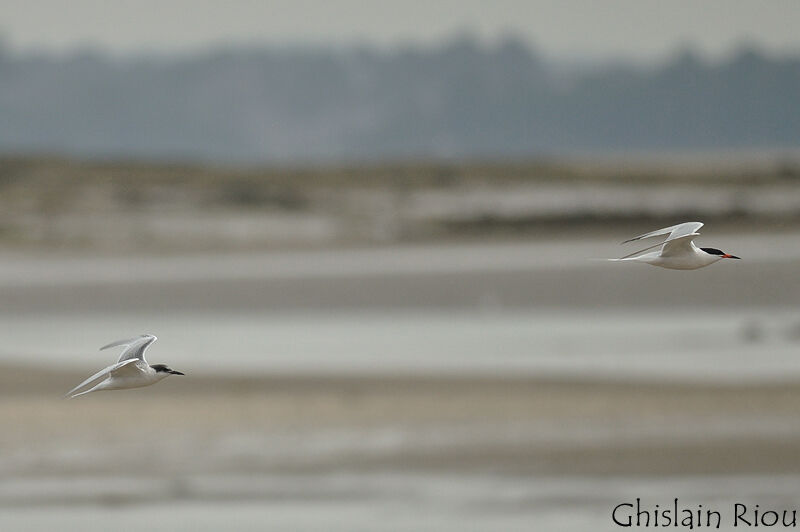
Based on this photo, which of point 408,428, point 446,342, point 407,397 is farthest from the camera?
point 446,342

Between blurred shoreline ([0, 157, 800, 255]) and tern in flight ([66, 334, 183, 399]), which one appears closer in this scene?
tern in flight ([66, 334, 183, 399])

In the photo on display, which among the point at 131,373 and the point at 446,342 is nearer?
the point at 131,373

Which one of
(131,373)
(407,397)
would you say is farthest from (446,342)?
(131,373)

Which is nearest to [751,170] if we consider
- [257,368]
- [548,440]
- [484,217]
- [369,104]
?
[484,217]

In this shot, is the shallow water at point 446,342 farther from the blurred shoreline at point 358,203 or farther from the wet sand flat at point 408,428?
the blurred shoreline at point 358,203

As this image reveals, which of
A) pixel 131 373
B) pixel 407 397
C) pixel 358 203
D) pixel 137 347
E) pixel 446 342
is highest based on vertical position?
pixel 358 203

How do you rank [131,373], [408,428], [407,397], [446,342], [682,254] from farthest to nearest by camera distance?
[446,342] → [407,397] → [408,428] → [682,254] → [131,373]

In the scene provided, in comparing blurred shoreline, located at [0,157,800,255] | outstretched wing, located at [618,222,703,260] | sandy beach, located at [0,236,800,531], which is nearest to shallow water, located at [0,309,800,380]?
sandy beach, located at [0,236,800,531]

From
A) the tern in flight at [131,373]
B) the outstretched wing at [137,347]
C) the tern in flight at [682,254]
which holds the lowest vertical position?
the tern in flight at [131,373]

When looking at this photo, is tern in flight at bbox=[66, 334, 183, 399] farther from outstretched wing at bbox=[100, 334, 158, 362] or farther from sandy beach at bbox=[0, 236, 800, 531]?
sandy beach at bbox=[0, 236, 800, 531]

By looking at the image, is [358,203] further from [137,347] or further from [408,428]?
[137,347]

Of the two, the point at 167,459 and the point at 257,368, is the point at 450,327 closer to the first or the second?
the point at 257,368

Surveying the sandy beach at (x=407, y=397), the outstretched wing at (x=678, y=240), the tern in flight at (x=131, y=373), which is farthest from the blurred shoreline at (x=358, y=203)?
the tern in flight at (x=131, y=373)

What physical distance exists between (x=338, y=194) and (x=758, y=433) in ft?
80.7
